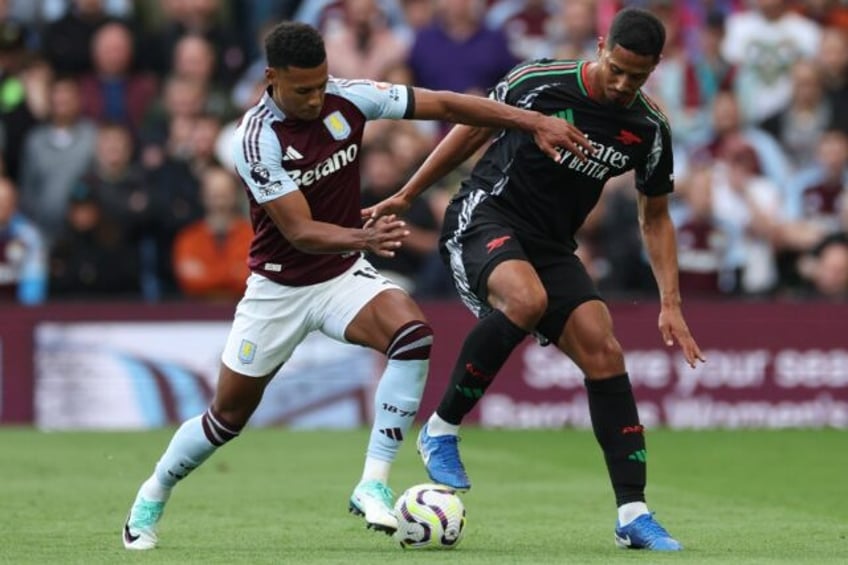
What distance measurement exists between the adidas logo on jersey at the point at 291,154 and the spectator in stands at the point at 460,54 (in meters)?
9.20

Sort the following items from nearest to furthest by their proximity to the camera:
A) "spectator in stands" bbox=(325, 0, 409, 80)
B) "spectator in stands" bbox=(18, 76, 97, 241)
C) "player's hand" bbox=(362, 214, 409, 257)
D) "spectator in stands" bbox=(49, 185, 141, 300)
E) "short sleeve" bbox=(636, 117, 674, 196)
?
1. "player's hand" bbox=(362, 214, 409, 257)
2. "short sleeve" bbox=(636, 117, 674, 196)
3. "spectator in stands" bbox=(49, 185, 141, 300)
4. "spectator in stands" bbox=(18, 76, 97, 241)
5. "spectator in stands" bbox=(325, 0, 409, 80)

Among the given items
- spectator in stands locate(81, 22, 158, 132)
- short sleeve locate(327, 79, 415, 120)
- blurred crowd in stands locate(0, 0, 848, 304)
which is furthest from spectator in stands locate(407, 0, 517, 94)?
short sleeve locate(327, 79, 415, 120)

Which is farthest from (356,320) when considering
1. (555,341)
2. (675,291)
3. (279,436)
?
(279,436)

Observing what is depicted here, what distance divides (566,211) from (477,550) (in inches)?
71.2

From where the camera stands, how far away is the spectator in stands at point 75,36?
18.3 meters

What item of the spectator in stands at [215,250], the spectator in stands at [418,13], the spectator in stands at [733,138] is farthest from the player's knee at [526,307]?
the spectator in stands at [418,13]

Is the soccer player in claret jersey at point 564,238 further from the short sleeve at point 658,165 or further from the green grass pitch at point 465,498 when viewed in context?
the green grass pitch at point 465,498

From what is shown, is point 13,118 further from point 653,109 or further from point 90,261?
point 653,109

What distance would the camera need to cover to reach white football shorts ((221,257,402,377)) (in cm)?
879

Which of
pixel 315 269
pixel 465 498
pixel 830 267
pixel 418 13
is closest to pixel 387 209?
pixel 315 269

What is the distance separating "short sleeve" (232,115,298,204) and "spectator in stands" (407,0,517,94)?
9.28 m

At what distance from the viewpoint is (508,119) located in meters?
8.66

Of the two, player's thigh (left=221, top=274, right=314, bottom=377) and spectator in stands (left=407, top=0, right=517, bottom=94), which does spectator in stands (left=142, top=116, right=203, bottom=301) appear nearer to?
spectator in stands (left=407, top=0, right=517, bottom=94)

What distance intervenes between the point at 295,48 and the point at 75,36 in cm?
1048
